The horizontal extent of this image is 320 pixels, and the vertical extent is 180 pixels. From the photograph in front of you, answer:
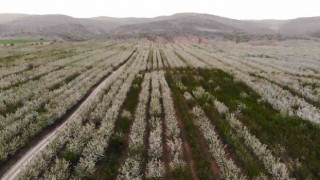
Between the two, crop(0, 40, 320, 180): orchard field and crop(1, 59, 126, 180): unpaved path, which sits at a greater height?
crop(0, 40, 320, 180): orchard field

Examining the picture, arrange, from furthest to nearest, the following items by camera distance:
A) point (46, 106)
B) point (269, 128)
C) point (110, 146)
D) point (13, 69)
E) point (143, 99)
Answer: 1. point (13, 69)
2. point (143, 99)
3. point (46, 106)
4. point (269, 128)
5. point (110, 146)

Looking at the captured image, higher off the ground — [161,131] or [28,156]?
[161,131]

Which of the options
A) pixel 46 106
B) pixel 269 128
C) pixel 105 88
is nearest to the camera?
pixel 269 128

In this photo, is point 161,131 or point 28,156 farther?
point 161,131

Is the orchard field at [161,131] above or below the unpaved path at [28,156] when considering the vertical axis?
above

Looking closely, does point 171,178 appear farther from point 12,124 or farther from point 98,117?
point 12,124

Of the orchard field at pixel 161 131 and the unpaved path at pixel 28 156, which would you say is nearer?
the orchard field at pixel 161 131

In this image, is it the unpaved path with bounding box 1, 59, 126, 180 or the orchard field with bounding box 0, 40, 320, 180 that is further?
the unpaved path with bounding box 1, 59, 126, 180

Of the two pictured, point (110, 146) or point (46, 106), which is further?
point (46, 106)

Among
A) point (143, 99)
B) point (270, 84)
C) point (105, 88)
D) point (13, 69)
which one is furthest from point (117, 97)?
point (13, 69)
